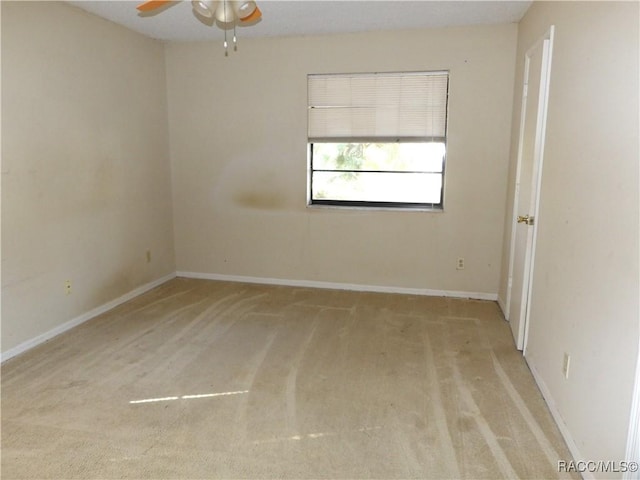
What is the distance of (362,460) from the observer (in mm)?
2041

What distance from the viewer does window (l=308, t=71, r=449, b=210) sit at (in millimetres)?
4133

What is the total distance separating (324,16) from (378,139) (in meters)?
1.18

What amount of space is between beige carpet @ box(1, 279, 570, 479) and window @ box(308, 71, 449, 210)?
1.26 meters

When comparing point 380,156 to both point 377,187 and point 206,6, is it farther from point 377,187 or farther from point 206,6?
point 206,6

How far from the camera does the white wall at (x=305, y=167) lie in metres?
4.03

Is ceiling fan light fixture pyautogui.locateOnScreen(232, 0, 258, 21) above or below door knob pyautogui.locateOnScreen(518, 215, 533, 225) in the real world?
above

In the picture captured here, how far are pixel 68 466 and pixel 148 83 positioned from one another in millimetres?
3528

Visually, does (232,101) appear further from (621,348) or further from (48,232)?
(621,348)

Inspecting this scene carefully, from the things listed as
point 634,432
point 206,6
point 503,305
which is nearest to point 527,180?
point 503,305

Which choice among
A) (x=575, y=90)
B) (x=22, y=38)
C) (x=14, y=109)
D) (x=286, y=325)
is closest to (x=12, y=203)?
(x=14, y=109)

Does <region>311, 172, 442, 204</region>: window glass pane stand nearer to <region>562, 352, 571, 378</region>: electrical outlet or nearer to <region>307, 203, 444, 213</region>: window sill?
<region>307, 203, 444, 213</region>: window sill

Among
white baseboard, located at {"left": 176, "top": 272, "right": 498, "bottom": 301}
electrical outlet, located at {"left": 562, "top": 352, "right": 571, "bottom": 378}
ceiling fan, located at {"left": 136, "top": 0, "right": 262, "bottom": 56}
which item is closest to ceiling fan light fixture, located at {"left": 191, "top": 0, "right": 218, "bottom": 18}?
ceiling fan, located at {"left": 136, "top": 0, "right": 262, "bottom": 56}

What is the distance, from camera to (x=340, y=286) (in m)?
4.62

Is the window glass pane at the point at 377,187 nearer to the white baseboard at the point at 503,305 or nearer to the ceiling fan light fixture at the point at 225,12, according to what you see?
the white baseboard at the point at 503,305
